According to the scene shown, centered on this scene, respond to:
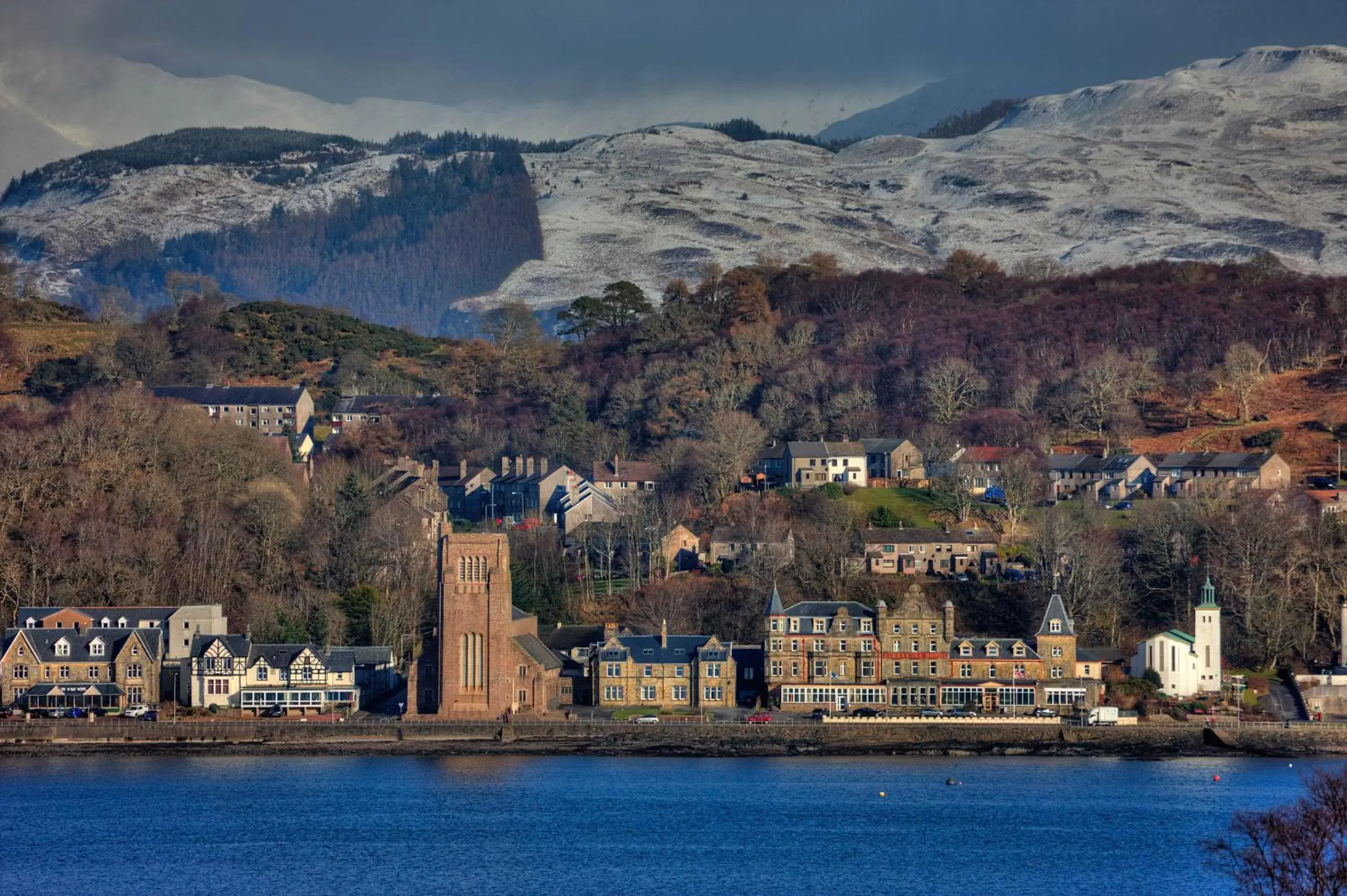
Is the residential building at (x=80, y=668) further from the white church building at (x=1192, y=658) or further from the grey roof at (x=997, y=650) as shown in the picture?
the white church building at (x=1192, y=658)

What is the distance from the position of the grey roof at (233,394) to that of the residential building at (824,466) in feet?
117

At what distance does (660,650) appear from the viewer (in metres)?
73.1

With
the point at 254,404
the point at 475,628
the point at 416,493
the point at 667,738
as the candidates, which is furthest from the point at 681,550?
the point at 254,404

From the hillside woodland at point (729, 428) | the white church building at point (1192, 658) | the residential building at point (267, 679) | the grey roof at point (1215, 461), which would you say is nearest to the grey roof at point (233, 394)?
the hillside woodland at point (729, 428)

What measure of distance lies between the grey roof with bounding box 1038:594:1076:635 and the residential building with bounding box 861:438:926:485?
28.0 meters

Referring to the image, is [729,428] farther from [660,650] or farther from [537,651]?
[537,651]

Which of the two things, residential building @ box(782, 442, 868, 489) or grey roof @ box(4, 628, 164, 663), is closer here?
grey roof @ box(4, 628, 164, 663)

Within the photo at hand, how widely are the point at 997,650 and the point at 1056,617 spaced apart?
231 cm

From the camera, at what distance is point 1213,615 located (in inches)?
2876

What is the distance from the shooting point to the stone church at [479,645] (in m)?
70.3

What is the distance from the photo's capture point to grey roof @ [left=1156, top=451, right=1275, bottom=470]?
309 ft

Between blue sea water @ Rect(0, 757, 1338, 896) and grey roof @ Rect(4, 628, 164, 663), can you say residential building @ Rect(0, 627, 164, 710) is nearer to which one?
grey roof @ Rect(4, 628, 164, 663)

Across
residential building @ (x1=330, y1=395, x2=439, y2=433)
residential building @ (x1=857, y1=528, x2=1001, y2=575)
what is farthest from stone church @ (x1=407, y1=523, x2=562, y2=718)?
residential building @ (x1=330, y1=395, x2=439, y2=433)

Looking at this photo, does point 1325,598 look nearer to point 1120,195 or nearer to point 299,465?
point 299,465
